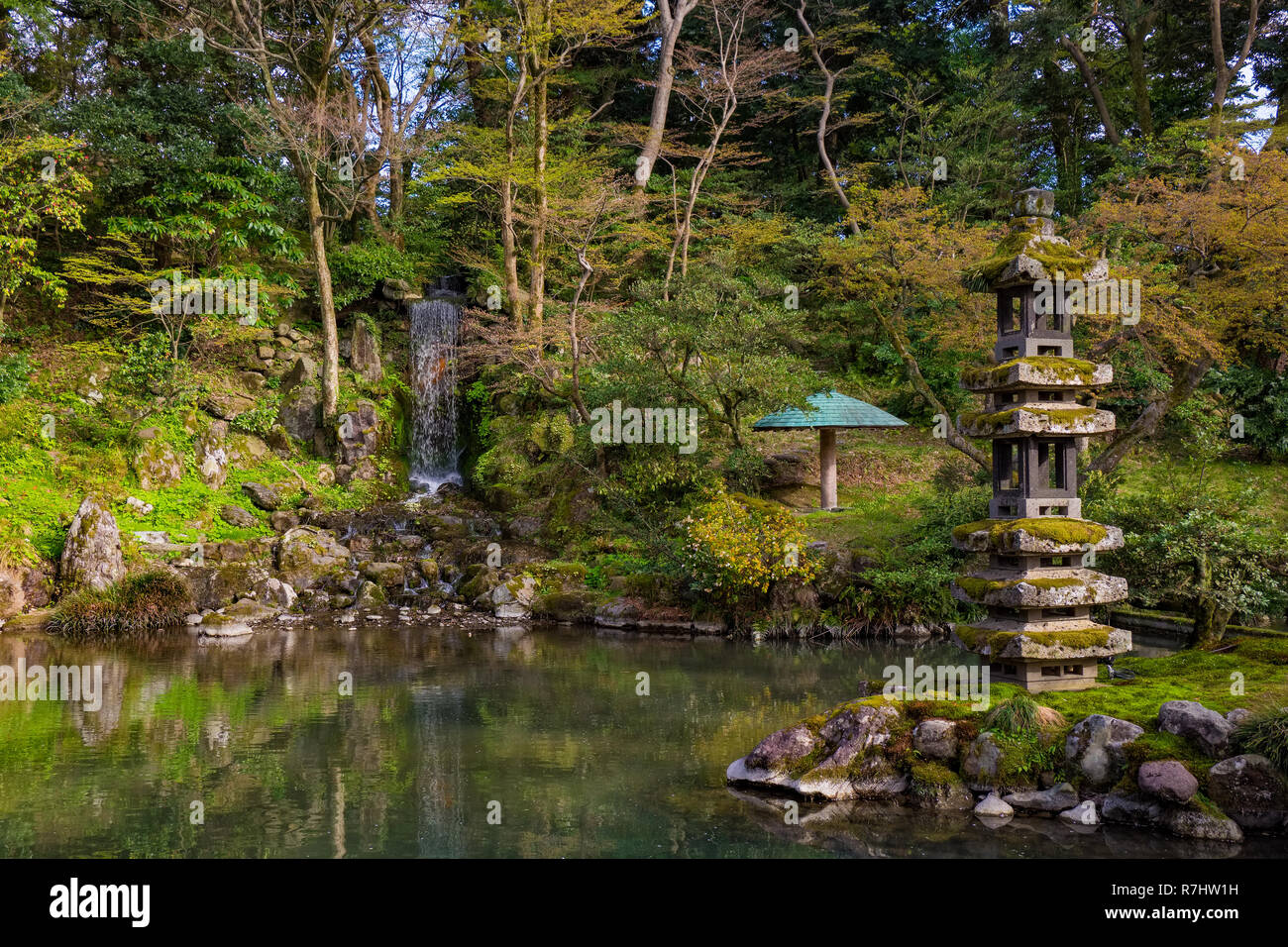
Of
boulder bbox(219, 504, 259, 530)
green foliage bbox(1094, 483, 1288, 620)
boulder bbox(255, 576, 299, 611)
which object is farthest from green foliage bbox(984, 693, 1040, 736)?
boulder bbox(219, 504, 259, 530)

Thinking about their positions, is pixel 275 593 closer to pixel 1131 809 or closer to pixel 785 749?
pixel 785 749

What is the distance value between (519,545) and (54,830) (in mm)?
11840

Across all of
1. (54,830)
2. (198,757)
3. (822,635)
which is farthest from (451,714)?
(822,635)

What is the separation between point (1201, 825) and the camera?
543 centimetres

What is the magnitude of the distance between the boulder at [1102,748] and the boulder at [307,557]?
13.5 meters

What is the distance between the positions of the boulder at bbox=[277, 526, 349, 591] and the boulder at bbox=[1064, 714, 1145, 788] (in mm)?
13471

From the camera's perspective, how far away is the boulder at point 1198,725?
573 cm

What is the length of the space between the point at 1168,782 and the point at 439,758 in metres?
5.48

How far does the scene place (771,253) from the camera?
23.2 meters

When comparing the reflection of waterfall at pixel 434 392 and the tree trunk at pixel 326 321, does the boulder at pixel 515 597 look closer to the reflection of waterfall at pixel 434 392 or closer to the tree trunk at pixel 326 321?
the reflection of waterfall at pixel 434 392

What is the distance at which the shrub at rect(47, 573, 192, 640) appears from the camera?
13.6m

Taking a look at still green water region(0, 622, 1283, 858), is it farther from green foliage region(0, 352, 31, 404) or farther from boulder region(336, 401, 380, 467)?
boulder region(336, 401, 380, 467)

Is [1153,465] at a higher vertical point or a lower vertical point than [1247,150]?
lower
